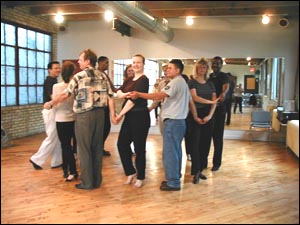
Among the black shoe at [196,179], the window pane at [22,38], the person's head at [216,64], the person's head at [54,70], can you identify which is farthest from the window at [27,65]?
the person's head at [216,64]

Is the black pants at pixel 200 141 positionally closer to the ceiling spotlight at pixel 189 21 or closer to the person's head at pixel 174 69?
the person's head at pixel 174 69

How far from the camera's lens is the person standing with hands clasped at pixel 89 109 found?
353cm

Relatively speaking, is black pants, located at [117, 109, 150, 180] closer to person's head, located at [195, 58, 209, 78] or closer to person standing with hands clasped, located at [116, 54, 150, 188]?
person standing with hands clasped, located at [116, 54, 150, 188]

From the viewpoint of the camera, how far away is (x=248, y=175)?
431 cm

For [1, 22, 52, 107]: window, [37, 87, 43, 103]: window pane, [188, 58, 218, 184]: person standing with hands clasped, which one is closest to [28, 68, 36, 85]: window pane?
[1, 22, 52, 107]: window

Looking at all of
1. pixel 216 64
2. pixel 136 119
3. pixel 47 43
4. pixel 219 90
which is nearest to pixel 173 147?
pixel 136 119

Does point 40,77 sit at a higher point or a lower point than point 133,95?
higher

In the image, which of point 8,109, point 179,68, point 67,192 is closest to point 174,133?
point 179,68

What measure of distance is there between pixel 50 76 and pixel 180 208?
2.19 meters

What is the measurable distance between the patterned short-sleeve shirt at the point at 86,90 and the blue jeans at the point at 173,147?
74 centimetres

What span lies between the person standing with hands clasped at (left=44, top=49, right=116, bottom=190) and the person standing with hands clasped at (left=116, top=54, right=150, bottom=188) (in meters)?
0.17

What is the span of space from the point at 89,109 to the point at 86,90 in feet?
0.63

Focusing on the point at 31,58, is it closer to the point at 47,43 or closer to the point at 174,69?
the point at 47,43

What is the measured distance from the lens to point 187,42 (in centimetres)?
733
